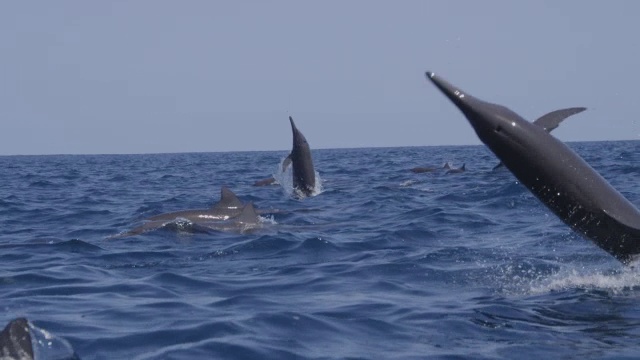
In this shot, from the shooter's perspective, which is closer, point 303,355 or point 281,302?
point 303,355

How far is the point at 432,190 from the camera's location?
77.6 feet

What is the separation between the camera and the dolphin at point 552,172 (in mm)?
9086

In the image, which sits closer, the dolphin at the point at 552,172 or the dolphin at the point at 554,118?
the dolphin at the point at 552,172

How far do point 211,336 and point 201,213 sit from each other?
29.3ft

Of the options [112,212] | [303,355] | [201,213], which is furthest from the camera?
[112,212]

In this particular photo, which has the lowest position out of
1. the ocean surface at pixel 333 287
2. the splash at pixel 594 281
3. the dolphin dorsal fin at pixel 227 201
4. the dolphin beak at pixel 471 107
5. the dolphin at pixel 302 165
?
the ocean surface at pixel 333 287

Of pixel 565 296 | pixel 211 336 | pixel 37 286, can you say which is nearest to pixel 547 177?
pixel 565 296

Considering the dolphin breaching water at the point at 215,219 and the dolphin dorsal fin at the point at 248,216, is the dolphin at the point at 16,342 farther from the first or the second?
the dolphin dorsal fin at the point at 248,216

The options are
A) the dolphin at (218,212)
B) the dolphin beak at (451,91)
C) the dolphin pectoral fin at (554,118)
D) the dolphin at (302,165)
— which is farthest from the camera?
the dolphin at (302,165)

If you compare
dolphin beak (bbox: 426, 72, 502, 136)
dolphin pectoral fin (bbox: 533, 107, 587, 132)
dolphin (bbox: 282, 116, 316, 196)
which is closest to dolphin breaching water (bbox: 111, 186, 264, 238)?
dolphin pectoral fin (bbox: 533, 107, 587, 132)

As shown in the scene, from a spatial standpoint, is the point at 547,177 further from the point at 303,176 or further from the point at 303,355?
the point at 303,176

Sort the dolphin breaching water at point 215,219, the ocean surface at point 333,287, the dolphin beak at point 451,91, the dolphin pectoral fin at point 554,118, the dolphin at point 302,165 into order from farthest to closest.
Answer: the dolphin at point 302,165, the dolphin breaching water at point 215,219, the dolphin pectoral fin at point 554,118, the dolphin beak at point 451,91, the ocean surface at point 333,287

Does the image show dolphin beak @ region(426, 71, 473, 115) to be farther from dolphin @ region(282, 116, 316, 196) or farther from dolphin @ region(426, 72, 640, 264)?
dolphin @ region(282, 116, 316, 196)

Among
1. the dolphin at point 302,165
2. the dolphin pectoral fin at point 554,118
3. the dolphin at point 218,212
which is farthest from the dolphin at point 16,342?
the dolphin at point 302,165
